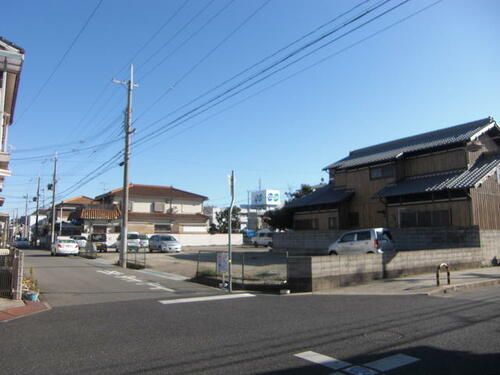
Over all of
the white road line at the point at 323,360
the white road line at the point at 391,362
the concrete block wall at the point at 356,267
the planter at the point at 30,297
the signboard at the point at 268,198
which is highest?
the signboard at the point at 268,198

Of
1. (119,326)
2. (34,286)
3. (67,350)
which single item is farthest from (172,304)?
(34,286)

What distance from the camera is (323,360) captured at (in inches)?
219

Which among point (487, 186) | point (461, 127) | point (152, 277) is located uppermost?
point (461, 127)

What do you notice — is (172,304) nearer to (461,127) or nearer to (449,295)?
(449,295)

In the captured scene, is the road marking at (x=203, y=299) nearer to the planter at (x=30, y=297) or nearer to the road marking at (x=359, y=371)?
the planter at (x=30, y=297)

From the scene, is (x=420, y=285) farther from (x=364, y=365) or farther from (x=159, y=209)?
(x=159, y=209)

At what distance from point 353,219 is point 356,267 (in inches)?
581

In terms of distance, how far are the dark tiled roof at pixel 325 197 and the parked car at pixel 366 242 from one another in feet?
28.8

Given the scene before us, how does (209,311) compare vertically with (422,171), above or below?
below

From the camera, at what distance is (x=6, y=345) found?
21.2 ft

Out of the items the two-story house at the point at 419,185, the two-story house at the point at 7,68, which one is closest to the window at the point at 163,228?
the two-story house at the point at 419,185

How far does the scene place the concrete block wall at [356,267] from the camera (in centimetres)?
1257

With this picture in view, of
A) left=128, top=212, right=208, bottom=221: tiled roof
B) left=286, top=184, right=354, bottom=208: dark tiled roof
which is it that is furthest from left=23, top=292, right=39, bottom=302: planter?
left=128, top=212, right=208, bottom=221: tiled roof

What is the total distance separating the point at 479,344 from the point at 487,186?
58.3ft
